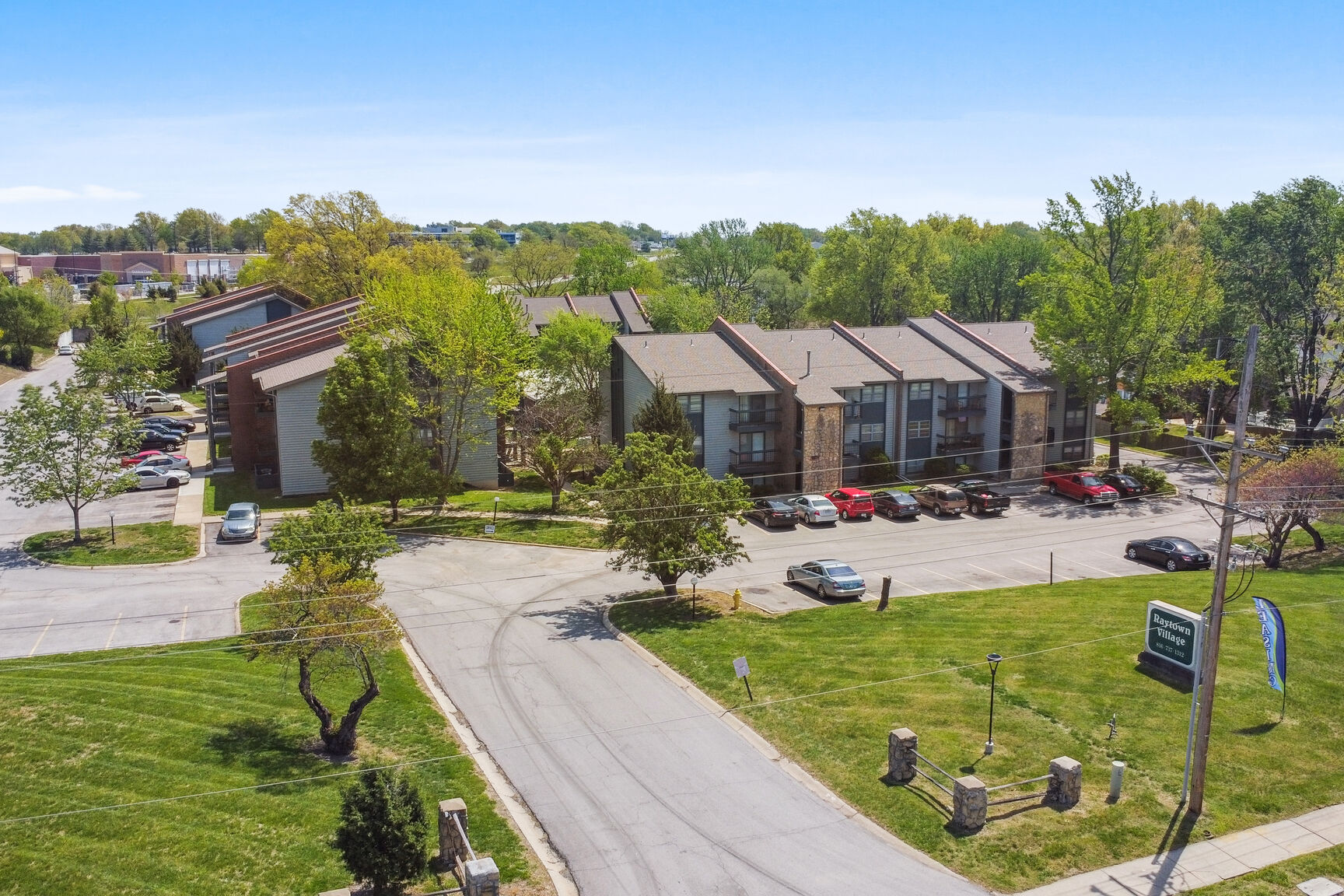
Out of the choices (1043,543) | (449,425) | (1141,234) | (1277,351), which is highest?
(1141,234)

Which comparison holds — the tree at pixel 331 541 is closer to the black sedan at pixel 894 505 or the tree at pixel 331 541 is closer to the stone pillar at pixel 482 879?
the stone pillar at pixel 482 879

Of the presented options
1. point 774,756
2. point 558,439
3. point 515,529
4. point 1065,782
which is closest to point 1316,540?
point 1065,782

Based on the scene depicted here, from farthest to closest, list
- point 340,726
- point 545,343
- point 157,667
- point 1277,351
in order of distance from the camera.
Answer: point 545,343, point 1277,351, point 157,667, point 340,726

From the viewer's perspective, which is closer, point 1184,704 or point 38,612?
point 1184,704

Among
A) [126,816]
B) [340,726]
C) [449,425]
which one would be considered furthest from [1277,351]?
[126,816]

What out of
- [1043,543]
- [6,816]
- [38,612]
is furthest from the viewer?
[1043,543]

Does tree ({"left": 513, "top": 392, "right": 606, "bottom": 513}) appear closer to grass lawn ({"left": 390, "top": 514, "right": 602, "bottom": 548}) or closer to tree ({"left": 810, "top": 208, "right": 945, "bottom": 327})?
grass lawn ({"left": 390, "top": 514, "right": 602, "bottom": 548})

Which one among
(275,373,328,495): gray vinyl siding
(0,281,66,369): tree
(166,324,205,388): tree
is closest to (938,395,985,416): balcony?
(275,373,328,495): gray vinyl siding

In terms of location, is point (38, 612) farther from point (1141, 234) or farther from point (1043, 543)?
point (1141, 234)
